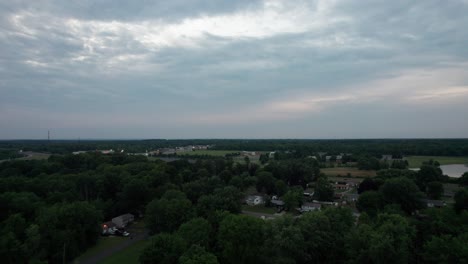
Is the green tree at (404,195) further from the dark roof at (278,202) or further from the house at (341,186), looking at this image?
the house at (341,186)

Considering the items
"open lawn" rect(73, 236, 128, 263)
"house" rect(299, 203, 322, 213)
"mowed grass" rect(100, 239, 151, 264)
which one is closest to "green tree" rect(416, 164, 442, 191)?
"house" rect(299, 203, 322, 213)

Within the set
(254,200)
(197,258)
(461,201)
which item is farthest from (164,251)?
(461,201)

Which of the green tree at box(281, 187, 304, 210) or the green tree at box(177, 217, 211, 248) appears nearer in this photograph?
the green tree at box(177, 217, 211, 248)

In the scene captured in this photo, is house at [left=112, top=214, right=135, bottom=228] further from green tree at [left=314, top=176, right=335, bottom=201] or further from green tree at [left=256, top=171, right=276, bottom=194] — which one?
green tree at [left=314, top=176, right=335, bottom=201]

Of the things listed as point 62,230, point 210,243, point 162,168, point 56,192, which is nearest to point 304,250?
point 210,243

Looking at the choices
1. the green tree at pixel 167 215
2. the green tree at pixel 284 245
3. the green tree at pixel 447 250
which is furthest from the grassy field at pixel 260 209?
the green tree at pixel 447 250

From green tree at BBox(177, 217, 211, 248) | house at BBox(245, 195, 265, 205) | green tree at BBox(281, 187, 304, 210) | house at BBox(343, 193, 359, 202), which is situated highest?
green tree at BBox(177, 217, 211, 248)

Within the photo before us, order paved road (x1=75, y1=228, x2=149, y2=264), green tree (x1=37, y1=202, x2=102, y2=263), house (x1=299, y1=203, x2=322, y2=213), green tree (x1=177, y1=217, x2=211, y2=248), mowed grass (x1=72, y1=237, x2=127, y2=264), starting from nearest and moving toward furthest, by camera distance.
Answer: green tree (x1=177, y1=217, x2=211, y2=248), green tree (x1=37, y1=202, x2=102, y2=263), paved road (x1=75, y1=228, x2=149, y2=264), mowed grass (x1=72, y1=237, x2=127, y2=264), house (x1=299, y1=203, x2=322, y2=213)
